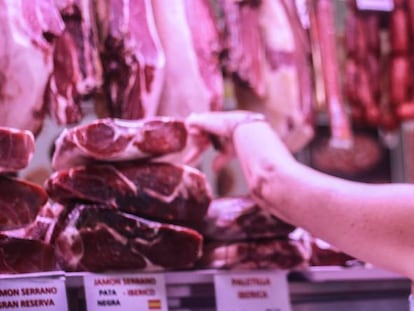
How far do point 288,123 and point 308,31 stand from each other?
343 millimetres

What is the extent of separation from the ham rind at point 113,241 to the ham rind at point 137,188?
0.02m

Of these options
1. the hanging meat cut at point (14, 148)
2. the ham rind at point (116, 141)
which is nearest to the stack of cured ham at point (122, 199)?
the ham rind at point (116, 141)

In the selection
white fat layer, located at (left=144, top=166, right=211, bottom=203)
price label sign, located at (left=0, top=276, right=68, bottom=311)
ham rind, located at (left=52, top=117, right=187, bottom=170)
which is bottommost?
price label sign, located at (left=0, top=276, right=68, bottom=311)

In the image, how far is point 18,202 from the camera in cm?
122

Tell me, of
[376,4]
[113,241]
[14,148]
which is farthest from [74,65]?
[376,4]

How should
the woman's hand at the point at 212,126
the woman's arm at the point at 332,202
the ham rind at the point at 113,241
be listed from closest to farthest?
the woman's arm at the point at 332,202
the ham rind at the point at 113,241
the woman's hand at the point at 212,126

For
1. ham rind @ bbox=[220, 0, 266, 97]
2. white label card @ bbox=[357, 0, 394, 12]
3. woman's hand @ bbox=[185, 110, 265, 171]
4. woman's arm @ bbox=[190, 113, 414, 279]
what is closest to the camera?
woman's arm @ bbox=[190, 113, 414, 279]

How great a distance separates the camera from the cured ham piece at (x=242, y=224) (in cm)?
140

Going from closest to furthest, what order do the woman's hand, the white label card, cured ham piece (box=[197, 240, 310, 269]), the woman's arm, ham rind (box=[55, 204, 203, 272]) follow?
1. the woman's arm
2. ham rind (box=[55, 204, 203, 272])
3. cured ham piece (box=[197, 240, 310, 269])
4. the woman's hand
5. the white label card

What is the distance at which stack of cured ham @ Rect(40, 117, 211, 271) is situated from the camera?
1.26 metres

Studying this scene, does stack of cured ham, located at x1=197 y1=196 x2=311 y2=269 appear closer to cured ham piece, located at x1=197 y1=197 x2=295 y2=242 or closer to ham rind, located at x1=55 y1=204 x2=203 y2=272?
cured ham piece, located at x1=197 y1=197 x2=295 y2=242

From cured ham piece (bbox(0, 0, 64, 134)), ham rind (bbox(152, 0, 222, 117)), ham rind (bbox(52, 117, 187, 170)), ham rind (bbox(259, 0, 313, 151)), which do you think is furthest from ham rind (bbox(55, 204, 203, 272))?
ham rind (bbox(259, 0, 313, 151))

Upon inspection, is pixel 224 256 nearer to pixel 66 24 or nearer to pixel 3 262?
pixel 3 262

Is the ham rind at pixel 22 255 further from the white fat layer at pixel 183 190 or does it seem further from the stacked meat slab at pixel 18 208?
the white fat layer at pixel 183 190
